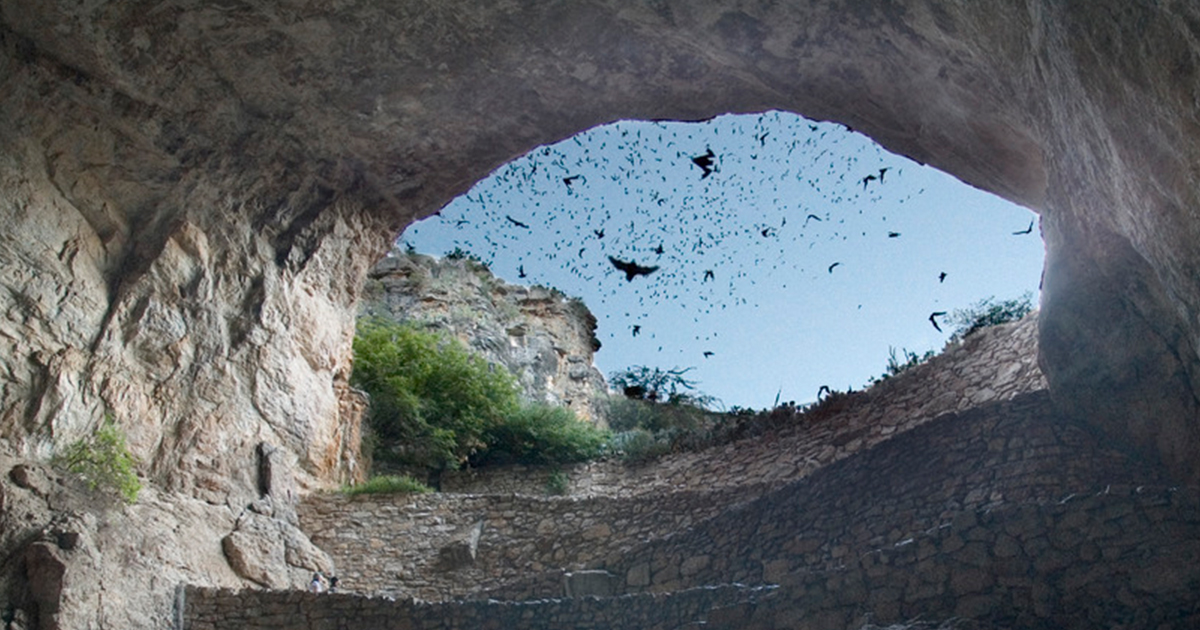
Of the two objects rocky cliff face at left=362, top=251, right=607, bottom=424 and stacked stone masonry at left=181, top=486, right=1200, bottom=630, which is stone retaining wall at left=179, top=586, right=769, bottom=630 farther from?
rocky cliff face at left=362, top=251, right=607, bottom=424

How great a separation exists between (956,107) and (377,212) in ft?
25.4

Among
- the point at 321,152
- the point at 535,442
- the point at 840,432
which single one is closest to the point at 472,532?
the point at 535,442

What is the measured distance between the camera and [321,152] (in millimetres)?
12828

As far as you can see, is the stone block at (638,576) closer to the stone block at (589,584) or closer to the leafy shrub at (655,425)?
the stone block at (589,584)

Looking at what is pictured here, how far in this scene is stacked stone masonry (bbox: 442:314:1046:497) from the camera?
46.6ft

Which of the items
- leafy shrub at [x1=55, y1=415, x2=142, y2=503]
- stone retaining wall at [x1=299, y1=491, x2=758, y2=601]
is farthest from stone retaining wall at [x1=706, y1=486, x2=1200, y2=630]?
leafy shrub at [x1=55, y1=415, x2=142, y2=503]

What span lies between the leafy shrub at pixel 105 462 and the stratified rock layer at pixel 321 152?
8.1 inches

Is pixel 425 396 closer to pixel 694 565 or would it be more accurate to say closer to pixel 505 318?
pixel 505 318

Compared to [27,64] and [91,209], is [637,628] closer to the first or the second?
[91,209]

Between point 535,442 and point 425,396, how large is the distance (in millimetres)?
2064

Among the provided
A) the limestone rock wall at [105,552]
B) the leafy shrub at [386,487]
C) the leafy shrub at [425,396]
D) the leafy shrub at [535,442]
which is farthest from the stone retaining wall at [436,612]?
the leafy shrub at [535,442]

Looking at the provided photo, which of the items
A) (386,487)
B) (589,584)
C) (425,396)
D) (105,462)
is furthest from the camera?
(425,396)

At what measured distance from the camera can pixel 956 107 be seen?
1060 centimetres

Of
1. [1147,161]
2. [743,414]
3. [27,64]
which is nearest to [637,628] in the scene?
[1147,161]
